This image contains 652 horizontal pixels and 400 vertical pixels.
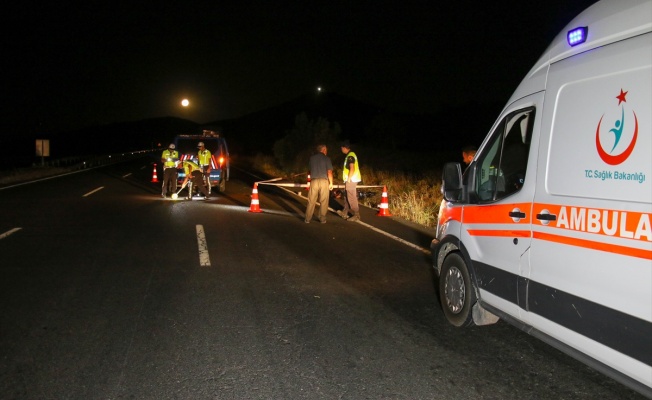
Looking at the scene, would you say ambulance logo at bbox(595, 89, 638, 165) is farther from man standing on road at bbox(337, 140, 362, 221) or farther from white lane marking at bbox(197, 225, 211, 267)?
man standing on road at bbox(337, 140, 362, 221)

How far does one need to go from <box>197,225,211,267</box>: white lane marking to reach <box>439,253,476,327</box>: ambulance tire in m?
3.81

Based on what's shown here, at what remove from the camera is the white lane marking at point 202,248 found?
826cm

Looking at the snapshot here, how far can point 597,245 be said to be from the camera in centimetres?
341

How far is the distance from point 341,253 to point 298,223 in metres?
3.72

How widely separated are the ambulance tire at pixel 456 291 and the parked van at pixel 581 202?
149mm

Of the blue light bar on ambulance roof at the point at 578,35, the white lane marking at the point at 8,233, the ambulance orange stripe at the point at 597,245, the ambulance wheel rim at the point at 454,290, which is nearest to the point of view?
the ambulance orange stripe at the point at 597,245

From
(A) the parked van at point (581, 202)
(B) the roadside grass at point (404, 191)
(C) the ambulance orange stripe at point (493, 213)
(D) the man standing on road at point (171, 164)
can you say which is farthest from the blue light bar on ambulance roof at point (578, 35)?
(D) the man standing on road at point (171, 164)

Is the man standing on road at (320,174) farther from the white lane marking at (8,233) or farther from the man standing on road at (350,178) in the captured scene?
the white lane marking at (8,233)

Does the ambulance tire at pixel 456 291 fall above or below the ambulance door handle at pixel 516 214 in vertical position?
below

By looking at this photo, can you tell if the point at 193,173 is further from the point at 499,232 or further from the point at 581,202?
the point at 581,202

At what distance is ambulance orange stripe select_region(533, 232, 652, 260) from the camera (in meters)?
3.04

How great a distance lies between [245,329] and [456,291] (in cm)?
212

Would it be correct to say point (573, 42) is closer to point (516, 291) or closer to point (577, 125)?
point (577, 125)

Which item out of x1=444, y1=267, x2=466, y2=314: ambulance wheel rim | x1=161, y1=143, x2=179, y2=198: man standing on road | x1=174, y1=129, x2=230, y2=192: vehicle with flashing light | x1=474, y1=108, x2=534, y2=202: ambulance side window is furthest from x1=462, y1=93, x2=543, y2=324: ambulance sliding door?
x1=174, y1=129, x2=230, y2=192: vehicle with flashing light
